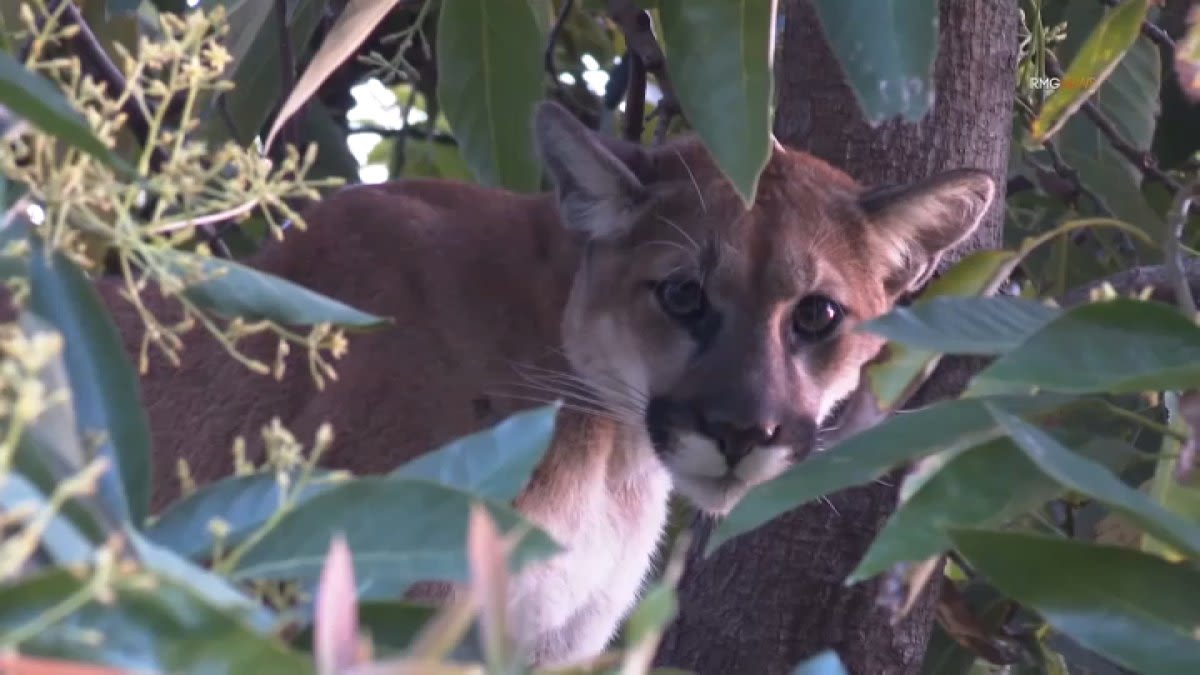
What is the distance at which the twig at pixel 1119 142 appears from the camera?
2811 millimetres

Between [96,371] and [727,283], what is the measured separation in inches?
60.4

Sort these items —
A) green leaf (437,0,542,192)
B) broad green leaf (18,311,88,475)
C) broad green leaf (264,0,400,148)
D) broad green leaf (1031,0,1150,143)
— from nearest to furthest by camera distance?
broad green leaf (18,311,88,475)
broad green leaf (1031,0,1150,143)
broad green leaf (264,0,400,148)
green leaf (437,0,542,192)

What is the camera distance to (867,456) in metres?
1.29

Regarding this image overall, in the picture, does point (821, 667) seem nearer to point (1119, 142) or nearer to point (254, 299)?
point (254, 299)

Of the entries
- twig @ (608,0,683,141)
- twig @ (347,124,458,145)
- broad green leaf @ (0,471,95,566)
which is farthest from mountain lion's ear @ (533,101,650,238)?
broad green leaf @ (0,471,95,566)

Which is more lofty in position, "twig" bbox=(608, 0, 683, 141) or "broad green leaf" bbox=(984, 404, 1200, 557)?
"broad green leaf" bbox=(984, 404, 1200, 557)

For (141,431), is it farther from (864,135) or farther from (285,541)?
(864,135)

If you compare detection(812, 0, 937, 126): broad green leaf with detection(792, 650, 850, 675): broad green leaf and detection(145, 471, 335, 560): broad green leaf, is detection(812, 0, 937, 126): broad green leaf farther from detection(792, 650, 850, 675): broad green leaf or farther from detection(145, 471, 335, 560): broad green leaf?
detection(145, 471, 335, 560): broad green leaf

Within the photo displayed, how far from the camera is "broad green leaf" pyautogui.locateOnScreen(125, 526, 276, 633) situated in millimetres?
759

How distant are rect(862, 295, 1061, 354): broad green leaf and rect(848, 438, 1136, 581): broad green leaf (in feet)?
0.27

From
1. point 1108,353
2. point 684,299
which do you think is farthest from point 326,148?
point 1108,353

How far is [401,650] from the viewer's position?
964 mm

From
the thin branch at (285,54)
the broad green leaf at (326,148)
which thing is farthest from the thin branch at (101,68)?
the broad green leaf at (326,148)

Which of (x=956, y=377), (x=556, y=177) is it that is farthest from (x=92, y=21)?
(x=956, y=377)
